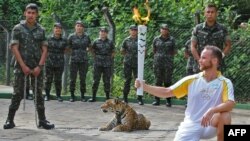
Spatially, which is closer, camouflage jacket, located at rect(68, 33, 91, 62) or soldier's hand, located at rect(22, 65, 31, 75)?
soldier's hand, located at rect(22, 65, 31, 75)

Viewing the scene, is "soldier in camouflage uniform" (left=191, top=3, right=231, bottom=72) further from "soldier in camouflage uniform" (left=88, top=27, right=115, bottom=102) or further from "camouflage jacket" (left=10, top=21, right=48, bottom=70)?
"soldier in camouflage uniform" (left=88, top=27, right=115, bottom=102)

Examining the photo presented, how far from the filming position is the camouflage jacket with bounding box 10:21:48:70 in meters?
8.70

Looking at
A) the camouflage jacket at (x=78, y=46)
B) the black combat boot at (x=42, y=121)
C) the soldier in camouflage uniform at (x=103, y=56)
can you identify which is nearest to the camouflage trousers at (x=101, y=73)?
the soldier in camouflage uniform at (x=103, y=56)

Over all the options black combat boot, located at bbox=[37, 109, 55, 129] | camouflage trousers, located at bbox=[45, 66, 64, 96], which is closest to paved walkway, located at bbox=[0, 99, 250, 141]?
black combat boot, located at bbox=[37, 109, 55, 129]

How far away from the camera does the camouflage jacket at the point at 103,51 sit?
43.3 ft

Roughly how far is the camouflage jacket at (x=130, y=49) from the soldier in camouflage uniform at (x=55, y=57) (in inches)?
55.0

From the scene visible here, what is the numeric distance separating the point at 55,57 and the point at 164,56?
8.14 feet

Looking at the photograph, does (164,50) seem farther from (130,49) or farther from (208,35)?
(208,35)

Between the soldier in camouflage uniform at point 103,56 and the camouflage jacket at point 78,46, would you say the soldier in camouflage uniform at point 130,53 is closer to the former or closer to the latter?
the soldier in camouflage uniform at point 103,56

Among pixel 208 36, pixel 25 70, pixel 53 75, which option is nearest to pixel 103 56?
pixel 53 75

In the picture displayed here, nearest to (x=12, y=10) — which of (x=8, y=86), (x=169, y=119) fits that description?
(x=8, y=86)

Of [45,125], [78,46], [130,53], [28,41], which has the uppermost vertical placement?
[28,41]

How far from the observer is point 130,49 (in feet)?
42.7

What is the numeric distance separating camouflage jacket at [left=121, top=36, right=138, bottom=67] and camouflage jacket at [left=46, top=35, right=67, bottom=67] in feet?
4.58
